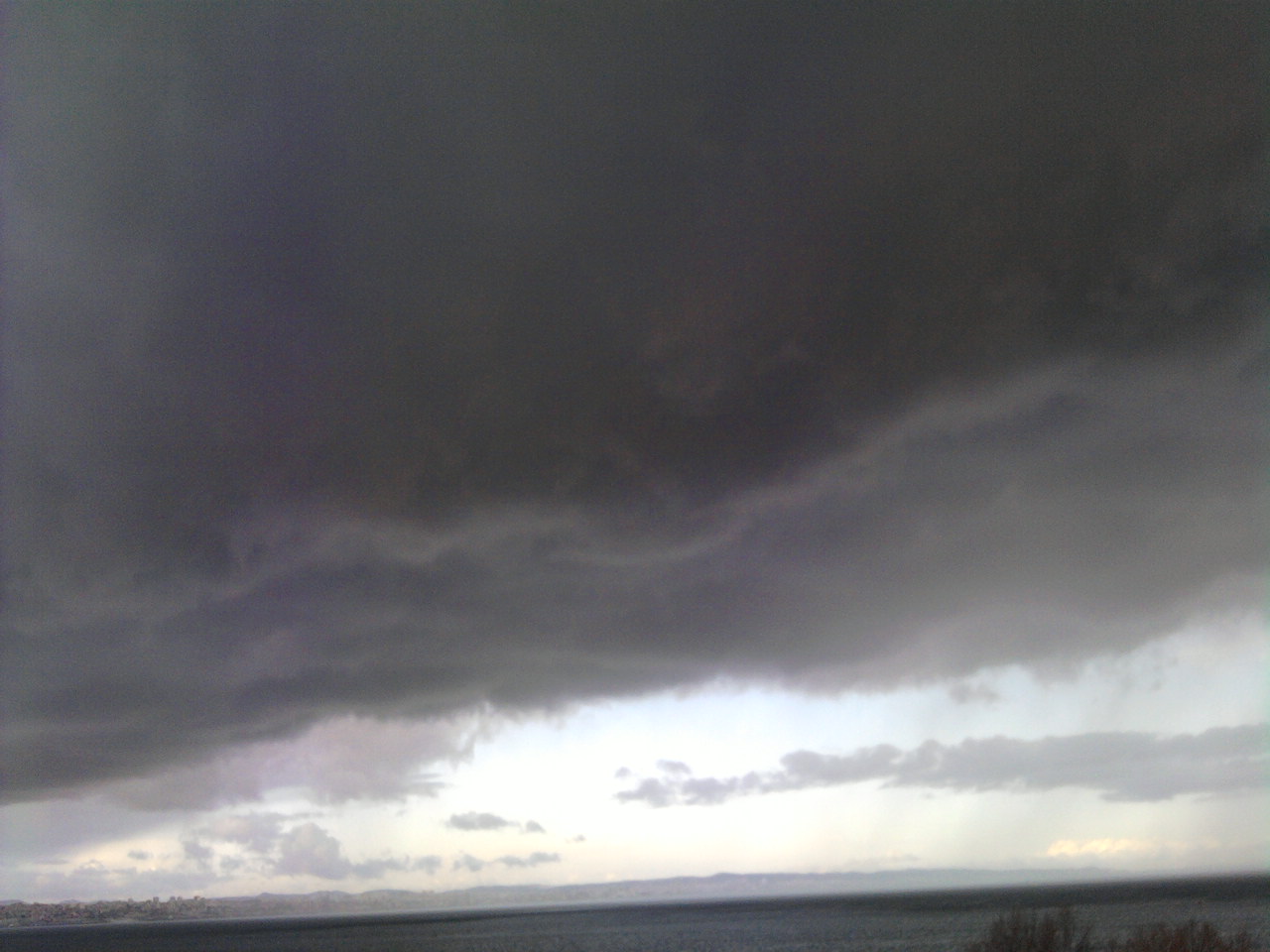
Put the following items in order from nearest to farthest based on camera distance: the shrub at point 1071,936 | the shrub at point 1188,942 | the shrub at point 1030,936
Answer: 1. the shrub at point 1188,942
2. the shrub at point 1071,936
3. the shrub at point 1030,936

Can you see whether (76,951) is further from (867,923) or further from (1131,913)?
(1131,913)

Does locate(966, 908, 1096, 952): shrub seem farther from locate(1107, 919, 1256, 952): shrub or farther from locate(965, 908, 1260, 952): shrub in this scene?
locate(1107, 919, 1256, 952): shrub

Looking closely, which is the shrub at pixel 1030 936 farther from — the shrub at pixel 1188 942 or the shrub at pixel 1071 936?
the shrub at pixel 1188 942

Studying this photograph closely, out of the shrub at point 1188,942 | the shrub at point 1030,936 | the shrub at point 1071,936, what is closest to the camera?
the shrub at point 1188,942

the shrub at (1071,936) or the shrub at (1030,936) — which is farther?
the shrub at (1030,936)

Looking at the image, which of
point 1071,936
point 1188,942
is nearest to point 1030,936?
point 1071,936

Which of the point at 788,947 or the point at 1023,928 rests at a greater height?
the point at 1023,928

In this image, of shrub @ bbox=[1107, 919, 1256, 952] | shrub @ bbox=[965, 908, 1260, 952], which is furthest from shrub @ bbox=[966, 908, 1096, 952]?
shrub @ bbox=[1107, 919, 1256, 952]

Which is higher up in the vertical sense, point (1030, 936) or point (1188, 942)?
point (1188, 942)

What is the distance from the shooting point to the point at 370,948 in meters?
179

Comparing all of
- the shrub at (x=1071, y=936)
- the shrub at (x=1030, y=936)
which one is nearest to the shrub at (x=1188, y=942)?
the shrub at (x=1071, y=936)

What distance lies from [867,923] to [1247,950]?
155 metres

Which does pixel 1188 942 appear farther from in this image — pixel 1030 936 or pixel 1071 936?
pixel 1030 936

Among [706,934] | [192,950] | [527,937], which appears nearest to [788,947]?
[706,934]
